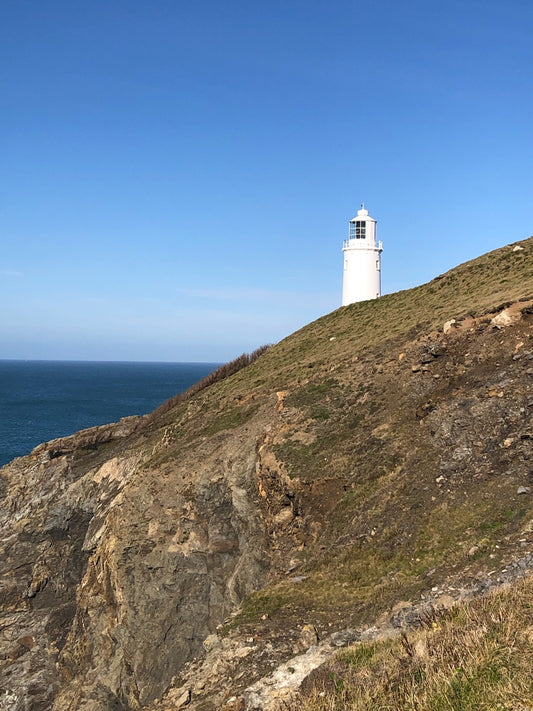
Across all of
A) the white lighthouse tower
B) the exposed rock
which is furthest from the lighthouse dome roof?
A: the exposed rock

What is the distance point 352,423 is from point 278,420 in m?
4.37

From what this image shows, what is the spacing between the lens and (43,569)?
32.9 meters

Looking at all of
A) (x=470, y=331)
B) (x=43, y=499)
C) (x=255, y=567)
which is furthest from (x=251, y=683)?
(x=43, y=499)

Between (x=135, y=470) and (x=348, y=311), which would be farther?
(x=348, y=311)

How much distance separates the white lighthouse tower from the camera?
169 ft

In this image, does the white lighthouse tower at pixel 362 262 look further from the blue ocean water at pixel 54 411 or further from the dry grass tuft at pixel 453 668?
the blue ocean water at pixel 54 411

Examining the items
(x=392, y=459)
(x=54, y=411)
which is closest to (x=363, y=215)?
(x=392, y=459)

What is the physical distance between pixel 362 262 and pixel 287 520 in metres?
33.4

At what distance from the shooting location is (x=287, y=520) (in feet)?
77.5

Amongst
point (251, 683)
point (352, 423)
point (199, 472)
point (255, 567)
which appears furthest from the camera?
point (199, 472)

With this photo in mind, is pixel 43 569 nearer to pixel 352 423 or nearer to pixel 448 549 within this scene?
pixel 352 423

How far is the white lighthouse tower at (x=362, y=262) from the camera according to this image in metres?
51.5

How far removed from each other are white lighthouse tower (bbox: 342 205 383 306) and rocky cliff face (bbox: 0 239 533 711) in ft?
42.7

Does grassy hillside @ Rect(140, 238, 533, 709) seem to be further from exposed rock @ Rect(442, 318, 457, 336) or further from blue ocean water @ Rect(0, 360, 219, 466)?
blue ocean water @ Rect(0, 360, 219, 466)
